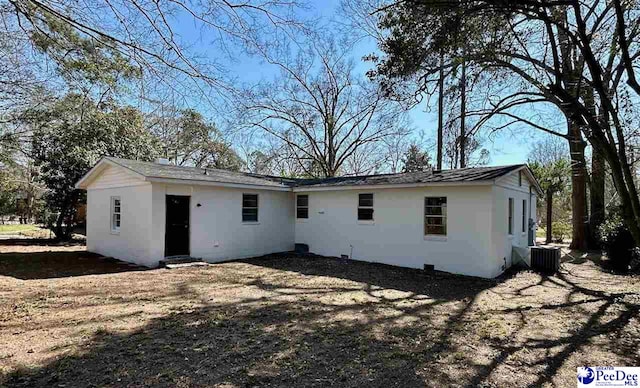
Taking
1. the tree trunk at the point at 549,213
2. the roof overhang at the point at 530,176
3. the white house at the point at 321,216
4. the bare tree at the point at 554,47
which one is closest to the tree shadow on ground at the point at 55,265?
the white house at the point at 321,216

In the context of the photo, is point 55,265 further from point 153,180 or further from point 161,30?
point 161,30

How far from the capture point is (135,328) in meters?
5.15

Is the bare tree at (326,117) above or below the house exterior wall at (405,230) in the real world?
above

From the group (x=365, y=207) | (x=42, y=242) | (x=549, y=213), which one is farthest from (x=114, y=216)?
(x=549, y=213)

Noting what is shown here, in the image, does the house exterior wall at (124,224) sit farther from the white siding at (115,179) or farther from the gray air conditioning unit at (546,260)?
the gray air conditioning unit at (546,260)

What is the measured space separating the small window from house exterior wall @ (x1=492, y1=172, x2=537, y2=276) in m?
6.51

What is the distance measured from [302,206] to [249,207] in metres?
2.15

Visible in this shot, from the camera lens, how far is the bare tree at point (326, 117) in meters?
23.8

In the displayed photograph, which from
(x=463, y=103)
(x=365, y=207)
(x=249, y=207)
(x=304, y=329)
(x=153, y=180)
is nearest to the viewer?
(x=304, y=329)

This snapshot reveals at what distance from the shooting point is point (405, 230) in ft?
36.4

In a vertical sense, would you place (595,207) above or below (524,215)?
above

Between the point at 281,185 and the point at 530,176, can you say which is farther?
the point at 281,185

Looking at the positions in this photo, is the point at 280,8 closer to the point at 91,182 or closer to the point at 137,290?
the point at 137,290

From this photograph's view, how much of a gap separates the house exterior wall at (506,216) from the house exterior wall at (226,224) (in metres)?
7.17
